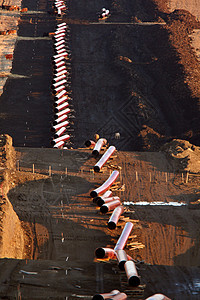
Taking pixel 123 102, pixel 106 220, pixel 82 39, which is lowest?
pixel 106 220

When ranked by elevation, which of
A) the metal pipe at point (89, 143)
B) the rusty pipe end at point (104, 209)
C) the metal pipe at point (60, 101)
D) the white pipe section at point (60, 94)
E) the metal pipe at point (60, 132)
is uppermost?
the white pipe section at point (60, 94)

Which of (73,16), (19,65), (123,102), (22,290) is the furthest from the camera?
(73,16)

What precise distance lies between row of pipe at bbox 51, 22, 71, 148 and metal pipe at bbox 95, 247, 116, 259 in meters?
11.5

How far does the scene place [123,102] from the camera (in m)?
35.8

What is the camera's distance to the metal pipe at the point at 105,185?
80.8ft

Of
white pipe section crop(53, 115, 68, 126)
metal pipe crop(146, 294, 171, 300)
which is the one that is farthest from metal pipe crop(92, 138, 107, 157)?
metal pipe crop(146, 294, 171, 300)

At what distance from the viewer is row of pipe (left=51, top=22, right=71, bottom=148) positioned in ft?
105

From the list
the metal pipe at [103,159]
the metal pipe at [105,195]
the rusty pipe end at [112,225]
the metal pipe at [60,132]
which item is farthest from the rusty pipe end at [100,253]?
the metal pipe at [60,132]

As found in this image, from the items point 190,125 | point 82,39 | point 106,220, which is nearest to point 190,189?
point 106,220

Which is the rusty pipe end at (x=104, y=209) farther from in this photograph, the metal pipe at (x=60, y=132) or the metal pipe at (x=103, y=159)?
the metal pipe at (x=60, y=132)

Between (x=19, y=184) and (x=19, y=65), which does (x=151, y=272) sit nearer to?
(x=19, y=184)

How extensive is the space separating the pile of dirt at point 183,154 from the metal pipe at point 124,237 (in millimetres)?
6723

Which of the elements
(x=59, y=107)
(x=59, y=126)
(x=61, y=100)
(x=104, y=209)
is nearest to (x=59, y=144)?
(x=59, y=126)

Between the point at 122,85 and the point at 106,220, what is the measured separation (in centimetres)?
1633
